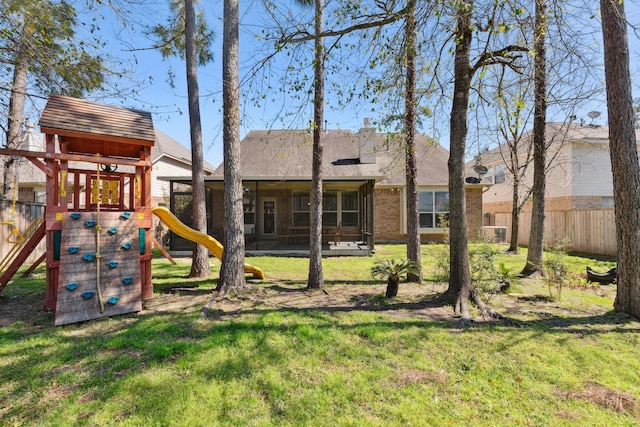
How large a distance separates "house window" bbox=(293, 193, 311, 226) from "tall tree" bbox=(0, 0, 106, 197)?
10.3 meters

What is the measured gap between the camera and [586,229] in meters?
12.5

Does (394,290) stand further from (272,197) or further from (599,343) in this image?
(272,197)

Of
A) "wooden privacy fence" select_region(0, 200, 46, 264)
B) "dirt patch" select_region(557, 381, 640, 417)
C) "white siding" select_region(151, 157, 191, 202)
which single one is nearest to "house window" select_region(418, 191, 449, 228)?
"white siding" select_region(151, 157, 191, 202)

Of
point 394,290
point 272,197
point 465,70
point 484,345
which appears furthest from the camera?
point 272,197

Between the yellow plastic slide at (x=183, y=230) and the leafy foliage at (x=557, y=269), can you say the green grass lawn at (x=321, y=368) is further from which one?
the yellow plastic slide at (x=183, y=230)

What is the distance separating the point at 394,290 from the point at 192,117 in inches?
257

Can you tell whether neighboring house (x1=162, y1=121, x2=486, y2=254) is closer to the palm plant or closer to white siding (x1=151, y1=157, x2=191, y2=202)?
white siding (x1=151, y1=157, x2=191, y2=202)

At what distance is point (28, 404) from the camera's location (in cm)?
258

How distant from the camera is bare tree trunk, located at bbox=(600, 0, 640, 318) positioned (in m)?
4.63

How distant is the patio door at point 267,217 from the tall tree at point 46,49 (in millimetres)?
10185

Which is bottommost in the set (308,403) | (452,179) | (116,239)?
(308,403)

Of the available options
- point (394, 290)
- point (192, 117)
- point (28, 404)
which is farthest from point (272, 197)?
point (28, 404)

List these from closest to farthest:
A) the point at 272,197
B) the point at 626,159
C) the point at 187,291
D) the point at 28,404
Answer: the point at 28,404 < the point at 626,159 < the point at 187,291 < the point at 272,197

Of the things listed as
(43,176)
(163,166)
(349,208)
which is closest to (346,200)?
(349,208)
